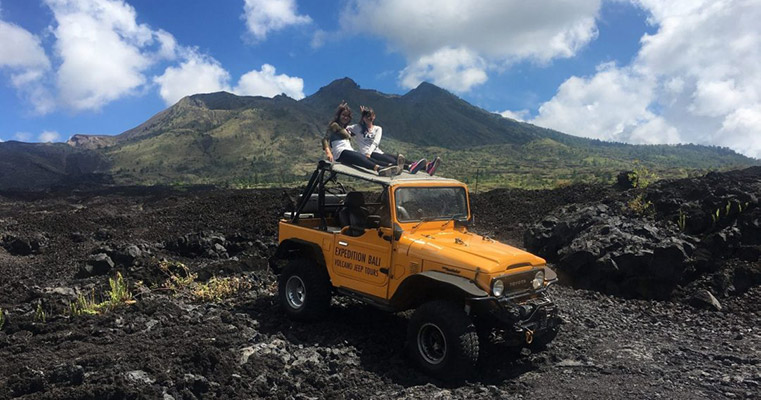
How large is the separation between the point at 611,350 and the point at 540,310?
1.78m

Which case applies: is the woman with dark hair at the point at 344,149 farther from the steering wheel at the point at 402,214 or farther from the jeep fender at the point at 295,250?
the jeep fender at the point at 295,250

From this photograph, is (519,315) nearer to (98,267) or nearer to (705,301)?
(705,301)

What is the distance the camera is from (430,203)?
257 inches

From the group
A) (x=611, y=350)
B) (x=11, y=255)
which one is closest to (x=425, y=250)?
(x=611, y=350)

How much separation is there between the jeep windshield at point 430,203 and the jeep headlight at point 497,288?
4.86 ft

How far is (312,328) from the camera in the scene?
22.6 feet

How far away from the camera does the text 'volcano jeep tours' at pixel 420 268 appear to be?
520 centimetres

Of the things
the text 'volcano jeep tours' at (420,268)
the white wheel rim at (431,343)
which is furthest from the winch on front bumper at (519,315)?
the white wheel rim at (431,343)

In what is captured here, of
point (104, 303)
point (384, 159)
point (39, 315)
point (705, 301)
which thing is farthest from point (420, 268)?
point (705, 301)

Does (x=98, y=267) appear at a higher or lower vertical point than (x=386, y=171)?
lower

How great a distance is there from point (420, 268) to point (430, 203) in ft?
4.06

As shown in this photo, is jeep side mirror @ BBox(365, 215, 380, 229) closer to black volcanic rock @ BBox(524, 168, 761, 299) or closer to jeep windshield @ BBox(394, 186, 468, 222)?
jeep windshield @ BBox(394, 186, 468, 222)

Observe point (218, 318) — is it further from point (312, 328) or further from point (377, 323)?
point (377, 323)

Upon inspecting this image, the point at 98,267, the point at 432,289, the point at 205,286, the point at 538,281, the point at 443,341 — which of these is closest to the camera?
the point at 443,341
